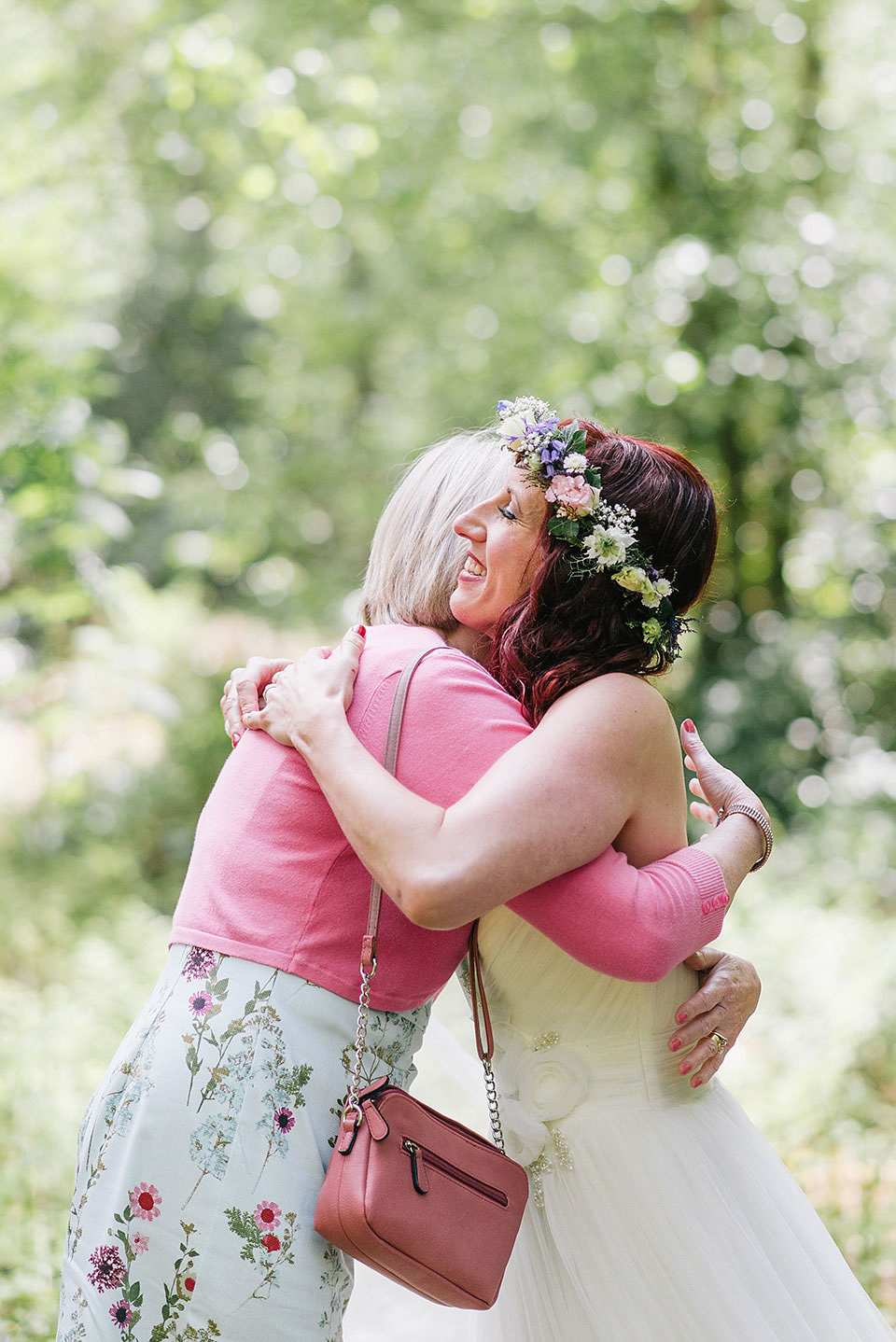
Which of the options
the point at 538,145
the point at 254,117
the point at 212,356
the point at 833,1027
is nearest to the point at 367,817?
the point at 833,1027

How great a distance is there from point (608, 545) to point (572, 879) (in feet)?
1.52

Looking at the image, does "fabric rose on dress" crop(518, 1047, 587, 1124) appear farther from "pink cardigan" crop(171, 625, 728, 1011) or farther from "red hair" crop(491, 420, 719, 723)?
"red hair" crop(491, 420, 719, 723)

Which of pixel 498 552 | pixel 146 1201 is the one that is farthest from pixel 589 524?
pixel 146 1201

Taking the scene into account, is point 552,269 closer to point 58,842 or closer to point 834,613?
point 834,613

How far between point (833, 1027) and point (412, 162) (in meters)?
6.69

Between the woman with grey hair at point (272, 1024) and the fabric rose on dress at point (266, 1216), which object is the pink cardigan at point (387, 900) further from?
the fabric rose on dress at point (266, 1216)

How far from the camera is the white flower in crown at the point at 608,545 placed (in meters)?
1.64

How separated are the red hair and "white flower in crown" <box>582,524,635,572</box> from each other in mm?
46

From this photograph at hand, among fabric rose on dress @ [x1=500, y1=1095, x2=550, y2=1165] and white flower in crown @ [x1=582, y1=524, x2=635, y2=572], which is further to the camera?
fabric rose on dress @ [x1=500, y1=1095, x2=550, y2=1165]

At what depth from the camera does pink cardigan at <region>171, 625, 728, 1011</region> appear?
1.50 metres

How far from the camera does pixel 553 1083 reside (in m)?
1.75

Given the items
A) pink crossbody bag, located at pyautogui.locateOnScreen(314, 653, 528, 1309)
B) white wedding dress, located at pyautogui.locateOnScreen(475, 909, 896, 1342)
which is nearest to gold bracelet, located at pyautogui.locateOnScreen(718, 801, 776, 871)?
white wedding dress, located at pyautogui.locateOnScreen(475, 909, 896, 1342)

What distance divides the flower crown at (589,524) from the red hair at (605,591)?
0.07 ft

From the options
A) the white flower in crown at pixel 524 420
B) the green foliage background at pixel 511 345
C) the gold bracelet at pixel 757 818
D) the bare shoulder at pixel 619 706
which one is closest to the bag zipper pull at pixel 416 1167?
the bare shoulder at pixel 619 706
